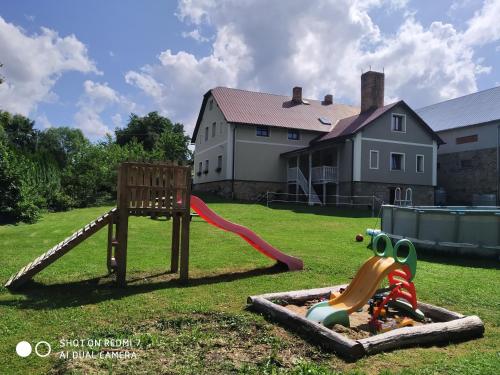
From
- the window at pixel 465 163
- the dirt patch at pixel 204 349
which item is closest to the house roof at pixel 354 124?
the window at pixel 465 163

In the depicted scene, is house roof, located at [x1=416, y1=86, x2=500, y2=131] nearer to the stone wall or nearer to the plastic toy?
the stone wall

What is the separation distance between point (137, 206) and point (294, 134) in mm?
27028

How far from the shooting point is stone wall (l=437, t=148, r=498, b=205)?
3331cm

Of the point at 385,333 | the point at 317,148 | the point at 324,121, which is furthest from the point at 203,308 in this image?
the point at 324,121

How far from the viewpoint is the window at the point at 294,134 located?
34.2m

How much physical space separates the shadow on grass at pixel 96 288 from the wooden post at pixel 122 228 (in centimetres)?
26

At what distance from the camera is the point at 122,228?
8078 millimetres

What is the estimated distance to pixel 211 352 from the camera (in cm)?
491

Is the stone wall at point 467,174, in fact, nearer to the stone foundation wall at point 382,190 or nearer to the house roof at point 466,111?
the house roof at point 466,111

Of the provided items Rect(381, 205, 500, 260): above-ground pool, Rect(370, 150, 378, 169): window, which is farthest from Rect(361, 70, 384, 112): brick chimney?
Rect(381, 205, 500, 260): above-ground pool

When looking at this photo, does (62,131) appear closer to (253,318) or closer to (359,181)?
(359,181)

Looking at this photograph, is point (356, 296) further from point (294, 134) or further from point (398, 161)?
point (294, 134)

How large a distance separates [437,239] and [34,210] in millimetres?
18693

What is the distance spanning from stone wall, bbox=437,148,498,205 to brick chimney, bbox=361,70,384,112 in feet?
28.5
